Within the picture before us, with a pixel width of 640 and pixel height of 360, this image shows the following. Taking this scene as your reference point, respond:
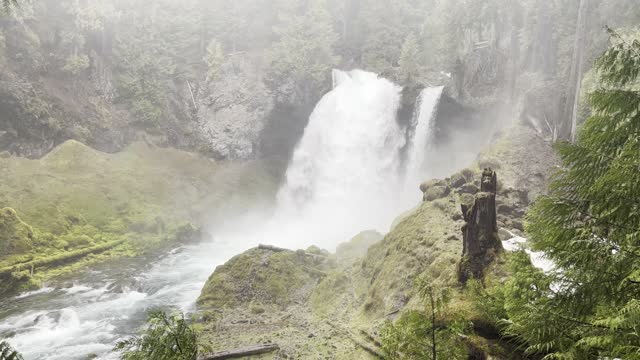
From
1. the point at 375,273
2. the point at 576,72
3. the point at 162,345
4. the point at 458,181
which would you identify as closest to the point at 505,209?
the point at 458,181

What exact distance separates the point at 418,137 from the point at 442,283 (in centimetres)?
2485

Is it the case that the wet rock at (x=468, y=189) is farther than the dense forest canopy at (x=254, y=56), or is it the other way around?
the dense forest canopy at (x=254, y=56)

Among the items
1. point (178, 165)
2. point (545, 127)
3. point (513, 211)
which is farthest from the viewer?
point (178, 165)

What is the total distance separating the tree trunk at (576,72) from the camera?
2388 cm

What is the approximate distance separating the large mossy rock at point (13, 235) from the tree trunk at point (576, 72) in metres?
31.2

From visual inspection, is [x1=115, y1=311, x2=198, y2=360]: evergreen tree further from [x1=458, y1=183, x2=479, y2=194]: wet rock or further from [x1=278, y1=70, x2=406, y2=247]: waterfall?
[x1=278, y1=70, x2=406, y2=247]: waterfall

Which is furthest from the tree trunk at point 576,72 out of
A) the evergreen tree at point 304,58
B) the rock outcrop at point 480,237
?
the evergreen tree at point 304,58

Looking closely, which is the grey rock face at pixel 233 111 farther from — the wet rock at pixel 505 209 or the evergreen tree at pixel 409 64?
the wet rock at pixel 505 209

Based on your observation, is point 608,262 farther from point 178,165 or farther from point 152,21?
point 152,21

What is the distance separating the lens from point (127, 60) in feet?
145

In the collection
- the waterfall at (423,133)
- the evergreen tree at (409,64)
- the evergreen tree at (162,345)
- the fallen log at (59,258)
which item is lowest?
the fallen log at (59,258)

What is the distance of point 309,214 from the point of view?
132 feet

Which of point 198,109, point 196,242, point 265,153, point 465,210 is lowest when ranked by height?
point 196,242

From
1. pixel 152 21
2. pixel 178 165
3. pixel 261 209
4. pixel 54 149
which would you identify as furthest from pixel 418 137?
pixel 152 21
